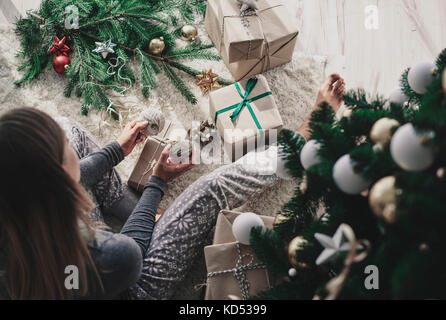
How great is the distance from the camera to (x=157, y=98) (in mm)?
1477

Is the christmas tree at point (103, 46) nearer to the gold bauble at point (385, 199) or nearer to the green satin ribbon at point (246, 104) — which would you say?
the green satin ribbon at point (246, 104)

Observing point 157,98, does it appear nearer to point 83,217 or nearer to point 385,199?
point 83,217

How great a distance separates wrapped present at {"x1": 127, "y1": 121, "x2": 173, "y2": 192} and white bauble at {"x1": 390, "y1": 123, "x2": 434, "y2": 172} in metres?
0.94

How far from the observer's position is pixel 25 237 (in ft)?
2.46

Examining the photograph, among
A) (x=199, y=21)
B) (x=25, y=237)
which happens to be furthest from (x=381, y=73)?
(x=25, y=237)

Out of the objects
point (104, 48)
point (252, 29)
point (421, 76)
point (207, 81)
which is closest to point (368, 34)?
point (252, 29)

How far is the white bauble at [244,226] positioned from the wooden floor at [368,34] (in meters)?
0.85

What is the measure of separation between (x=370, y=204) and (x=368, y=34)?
1.26 metres

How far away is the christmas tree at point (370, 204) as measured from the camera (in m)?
0.47

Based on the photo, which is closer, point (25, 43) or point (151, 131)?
point (151, 131)

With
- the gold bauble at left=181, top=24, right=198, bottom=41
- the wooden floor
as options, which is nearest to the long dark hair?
the gold bauble at left=181, top=24, right=198, bottom=41

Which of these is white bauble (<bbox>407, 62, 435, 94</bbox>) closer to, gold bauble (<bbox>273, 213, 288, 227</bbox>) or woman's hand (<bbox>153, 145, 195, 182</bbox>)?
gold bauble (<bbox>273, 213, 288, 227</bbox>)
